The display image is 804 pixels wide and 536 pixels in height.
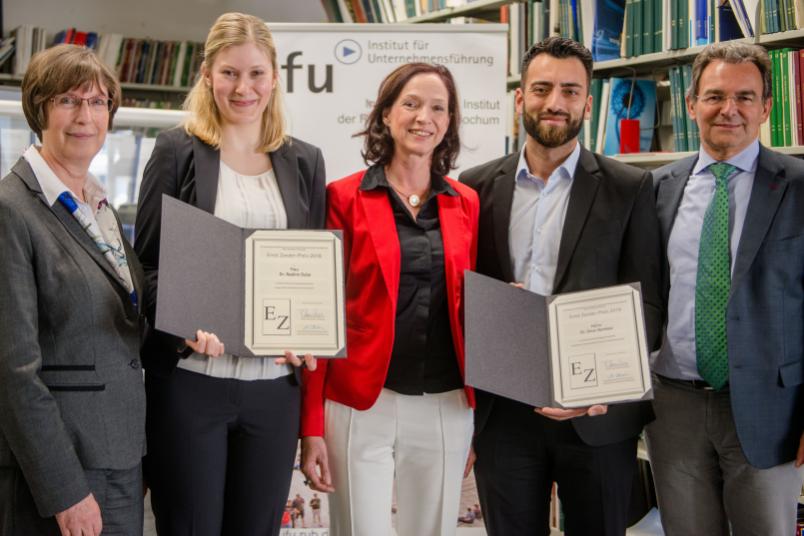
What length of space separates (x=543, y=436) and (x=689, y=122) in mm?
1868

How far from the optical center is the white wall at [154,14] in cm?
671

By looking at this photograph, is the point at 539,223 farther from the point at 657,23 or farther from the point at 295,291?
the point at 657,23

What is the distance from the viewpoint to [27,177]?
6.17ft

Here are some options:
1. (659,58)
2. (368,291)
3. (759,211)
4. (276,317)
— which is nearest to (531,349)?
(368,291)

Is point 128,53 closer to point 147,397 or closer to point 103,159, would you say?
point 103,159

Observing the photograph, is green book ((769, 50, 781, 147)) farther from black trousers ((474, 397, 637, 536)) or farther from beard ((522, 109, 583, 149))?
black trousers ((474, 397, 637, 536))

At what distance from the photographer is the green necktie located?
95.0 inches

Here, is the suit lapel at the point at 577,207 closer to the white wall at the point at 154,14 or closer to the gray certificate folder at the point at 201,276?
the gray certificate folder at the point at 201,276

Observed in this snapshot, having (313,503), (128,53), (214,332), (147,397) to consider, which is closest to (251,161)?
(214,332)

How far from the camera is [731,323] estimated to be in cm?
238

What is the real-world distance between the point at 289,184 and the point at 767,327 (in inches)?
54.9

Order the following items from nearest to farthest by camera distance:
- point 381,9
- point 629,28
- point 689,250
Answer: point 689,250
point 629,28
point 381,9

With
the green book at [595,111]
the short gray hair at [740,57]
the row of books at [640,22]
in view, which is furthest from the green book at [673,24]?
the short gray hair at [740,57]

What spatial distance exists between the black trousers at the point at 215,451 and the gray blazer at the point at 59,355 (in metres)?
0.10
